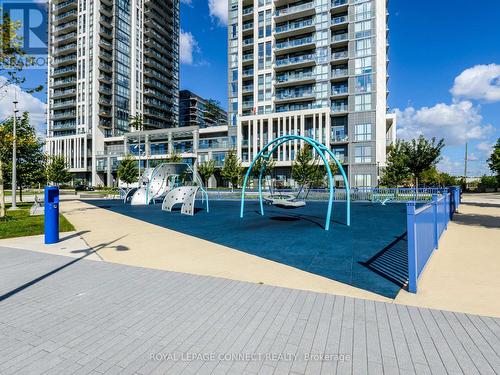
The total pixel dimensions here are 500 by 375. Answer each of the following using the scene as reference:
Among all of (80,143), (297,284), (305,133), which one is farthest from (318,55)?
(80,143)

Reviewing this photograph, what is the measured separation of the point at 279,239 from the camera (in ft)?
31.2

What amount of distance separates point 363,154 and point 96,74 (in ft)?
206

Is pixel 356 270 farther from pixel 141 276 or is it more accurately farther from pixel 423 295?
pixel 141 276

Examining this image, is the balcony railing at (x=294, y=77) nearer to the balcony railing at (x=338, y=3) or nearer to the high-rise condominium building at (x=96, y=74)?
the balcony railing at (x=338, y=3)

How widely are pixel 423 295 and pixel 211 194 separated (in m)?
29.3

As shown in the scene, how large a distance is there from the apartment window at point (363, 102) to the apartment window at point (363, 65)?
3.93 m

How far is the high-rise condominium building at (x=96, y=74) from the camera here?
69.2 m

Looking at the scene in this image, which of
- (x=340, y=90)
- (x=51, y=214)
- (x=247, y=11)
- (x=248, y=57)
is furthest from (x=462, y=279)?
(x=247, y=11)

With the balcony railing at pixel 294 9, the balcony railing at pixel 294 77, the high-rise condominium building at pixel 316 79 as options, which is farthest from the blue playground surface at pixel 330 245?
the balcony railing at pixel 294 9

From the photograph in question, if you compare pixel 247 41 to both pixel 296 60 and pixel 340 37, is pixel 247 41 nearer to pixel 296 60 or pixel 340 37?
pixel 296 60

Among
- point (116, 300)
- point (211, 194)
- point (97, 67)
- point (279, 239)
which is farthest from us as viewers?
point (97, 67)

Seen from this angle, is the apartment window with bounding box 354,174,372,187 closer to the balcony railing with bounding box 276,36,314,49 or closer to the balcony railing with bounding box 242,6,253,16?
the balcony railing with bounding box 276,36,314,49

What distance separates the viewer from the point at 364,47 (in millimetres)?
46344

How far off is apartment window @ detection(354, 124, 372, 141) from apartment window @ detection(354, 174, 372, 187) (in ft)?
19.2
